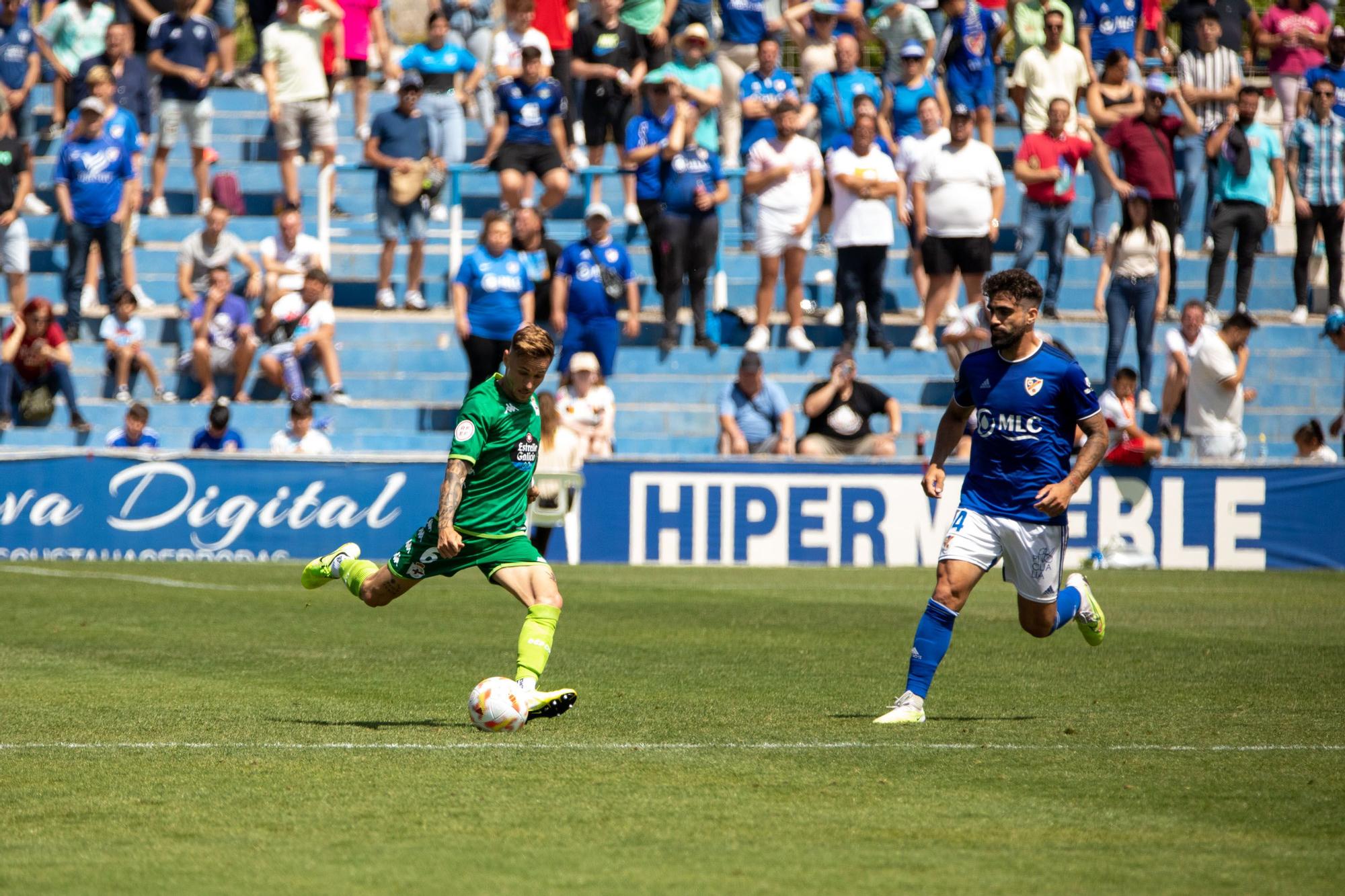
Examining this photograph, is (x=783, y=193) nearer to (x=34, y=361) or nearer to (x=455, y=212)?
(x=455, y=212)

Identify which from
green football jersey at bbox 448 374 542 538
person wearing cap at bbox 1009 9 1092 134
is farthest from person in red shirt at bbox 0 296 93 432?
green football jersey at bbox 448 374 542 538

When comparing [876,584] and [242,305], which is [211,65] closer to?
[242,305]

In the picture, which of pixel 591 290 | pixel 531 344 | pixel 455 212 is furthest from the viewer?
pixel 455 212

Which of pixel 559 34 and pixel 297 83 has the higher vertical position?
pixel 559 34

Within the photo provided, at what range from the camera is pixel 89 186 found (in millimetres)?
21375

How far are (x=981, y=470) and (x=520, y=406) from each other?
2344 millimetres

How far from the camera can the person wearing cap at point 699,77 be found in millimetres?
21625

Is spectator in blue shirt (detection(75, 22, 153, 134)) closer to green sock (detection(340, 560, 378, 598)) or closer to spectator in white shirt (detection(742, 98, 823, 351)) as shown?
spectator in white shirt (detection(742, 98, 823, 351))

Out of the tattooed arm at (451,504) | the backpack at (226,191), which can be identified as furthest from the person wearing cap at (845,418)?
the tattooed arm at (451,504)

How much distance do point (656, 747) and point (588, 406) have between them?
11.6 metres

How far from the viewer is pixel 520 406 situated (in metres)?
8.53

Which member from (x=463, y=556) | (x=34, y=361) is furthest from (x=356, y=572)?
(x=34, y=361)

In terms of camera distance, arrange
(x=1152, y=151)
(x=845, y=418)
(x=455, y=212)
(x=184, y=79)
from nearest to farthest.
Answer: (x=845, y=418) < (x=1152, y=151) < (x=455, y=212) < (x=184, y=79)

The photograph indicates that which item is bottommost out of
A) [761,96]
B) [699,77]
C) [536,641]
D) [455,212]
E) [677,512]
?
[677,512]
